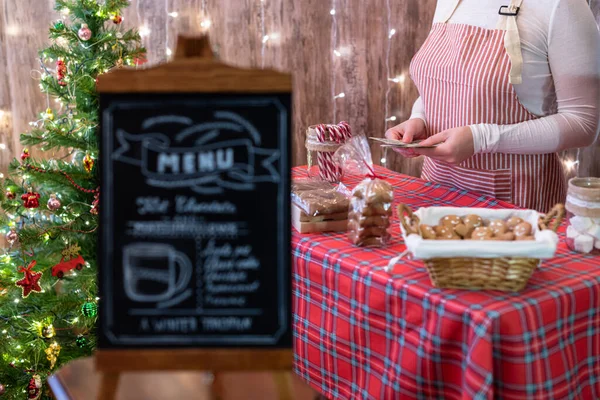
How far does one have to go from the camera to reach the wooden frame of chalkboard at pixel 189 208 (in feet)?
3.15

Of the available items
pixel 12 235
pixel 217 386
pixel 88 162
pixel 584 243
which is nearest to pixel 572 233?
pixel 584 243

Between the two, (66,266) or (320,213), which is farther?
(66,266)

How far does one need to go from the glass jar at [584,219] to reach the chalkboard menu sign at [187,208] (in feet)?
2.47

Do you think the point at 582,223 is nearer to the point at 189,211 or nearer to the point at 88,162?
the point at 189,211

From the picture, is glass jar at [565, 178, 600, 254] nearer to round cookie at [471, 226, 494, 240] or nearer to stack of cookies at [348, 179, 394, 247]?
round cookie at [471, 226, 494, 240]

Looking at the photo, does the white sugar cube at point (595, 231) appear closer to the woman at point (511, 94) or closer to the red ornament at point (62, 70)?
the woman at point (511, 94)

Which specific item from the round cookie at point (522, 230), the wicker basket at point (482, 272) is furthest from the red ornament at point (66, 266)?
the round cookie at point (522, 230)

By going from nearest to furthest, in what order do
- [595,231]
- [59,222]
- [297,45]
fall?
[595,231] → [59,222] → [297,45]

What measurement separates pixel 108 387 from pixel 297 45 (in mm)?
2524

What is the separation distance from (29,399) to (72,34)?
135 centimetres

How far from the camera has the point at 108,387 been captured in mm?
1121

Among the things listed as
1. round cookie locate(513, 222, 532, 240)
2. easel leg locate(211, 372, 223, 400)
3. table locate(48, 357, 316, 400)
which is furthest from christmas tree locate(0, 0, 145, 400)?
round cookie locate(513, 222, 532, 240)

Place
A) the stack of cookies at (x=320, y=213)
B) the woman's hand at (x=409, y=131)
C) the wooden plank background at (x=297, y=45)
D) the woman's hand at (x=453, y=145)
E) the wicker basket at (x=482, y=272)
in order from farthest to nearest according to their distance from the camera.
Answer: the wooden plank background at (x=297, y=45) < the woman's hand at (x=409, y=131) < the woman's hand at (x=453, y=145) < the stack of cookies at (x=320, y=213) < the wicker basket at (x=482, y=272)

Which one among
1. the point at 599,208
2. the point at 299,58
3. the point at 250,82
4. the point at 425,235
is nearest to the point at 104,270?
the point at 250,82
